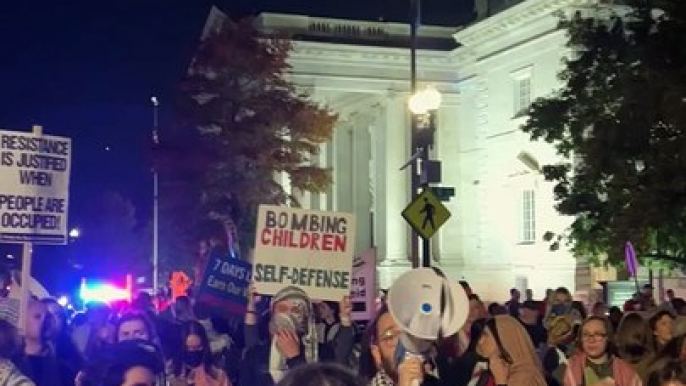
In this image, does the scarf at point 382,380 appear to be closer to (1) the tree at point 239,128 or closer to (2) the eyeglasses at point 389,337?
(2) the eyeglasses at point 389,337

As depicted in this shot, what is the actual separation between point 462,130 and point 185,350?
44.7m

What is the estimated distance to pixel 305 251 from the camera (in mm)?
10055

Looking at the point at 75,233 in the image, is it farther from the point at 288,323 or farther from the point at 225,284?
the point at 288,323

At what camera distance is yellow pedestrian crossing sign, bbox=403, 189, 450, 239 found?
1797cm

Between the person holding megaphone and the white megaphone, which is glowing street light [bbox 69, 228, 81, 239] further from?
the white megaphone

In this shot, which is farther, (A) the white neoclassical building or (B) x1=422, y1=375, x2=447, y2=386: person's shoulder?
(A) the white neoclassical building

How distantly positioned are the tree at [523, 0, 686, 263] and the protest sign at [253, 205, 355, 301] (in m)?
15.8

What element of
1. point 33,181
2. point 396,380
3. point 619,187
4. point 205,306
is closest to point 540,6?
point 619,187

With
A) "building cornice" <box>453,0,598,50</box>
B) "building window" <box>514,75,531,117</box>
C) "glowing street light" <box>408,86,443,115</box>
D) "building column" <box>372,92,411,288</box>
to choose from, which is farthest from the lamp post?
"building column" <box>372,92,411,288</box>

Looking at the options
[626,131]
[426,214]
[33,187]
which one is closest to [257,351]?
[33,187]

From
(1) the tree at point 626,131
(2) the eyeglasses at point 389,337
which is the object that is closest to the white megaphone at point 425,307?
(2) the eyeglasses at point 389,337

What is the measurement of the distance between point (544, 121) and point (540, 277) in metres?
15.1

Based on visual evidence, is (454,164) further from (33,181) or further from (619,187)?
(33,181)

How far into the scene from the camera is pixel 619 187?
88.5 feet
